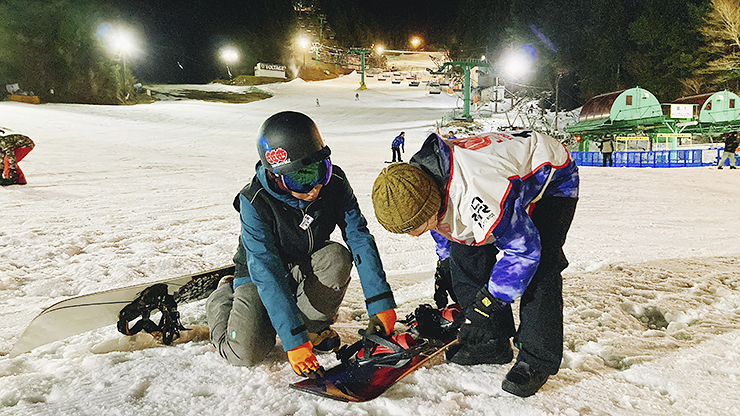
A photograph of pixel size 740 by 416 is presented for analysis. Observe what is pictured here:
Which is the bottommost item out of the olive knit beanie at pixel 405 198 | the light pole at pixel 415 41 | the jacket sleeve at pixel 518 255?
the jacket sleeve at pixel 518 255

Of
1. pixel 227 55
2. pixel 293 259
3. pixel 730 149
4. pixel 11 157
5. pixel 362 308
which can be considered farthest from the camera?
pixel 227 55

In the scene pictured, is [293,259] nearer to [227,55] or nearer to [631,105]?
[631,105]

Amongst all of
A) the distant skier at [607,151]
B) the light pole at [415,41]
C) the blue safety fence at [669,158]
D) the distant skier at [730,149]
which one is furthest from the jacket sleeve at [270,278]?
the light pole at [415,41]

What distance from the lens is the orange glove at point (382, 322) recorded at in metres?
2.44

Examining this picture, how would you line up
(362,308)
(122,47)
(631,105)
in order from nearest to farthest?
(362,308) → (631,105) → (122,47)

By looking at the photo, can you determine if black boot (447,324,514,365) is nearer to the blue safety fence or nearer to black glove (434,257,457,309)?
black glove (434,257,457,309)

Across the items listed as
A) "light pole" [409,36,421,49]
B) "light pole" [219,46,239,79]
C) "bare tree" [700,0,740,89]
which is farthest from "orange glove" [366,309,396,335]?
"light pole" [409,36,421,49]

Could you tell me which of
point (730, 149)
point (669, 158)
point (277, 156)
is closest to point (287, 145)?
point (277, 156)

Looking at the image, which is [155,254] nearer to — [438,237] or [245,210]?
[245,210]

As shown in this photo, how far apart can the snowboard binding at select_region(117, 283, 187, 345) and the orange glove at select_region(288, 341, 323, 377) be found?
98 cm

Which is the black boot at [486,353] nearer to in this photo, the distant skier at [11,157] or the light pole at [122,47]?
the distant skier at [11,157]

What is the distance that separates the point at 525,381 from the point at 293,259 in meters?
1.42

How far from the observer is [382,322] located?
245 centimetres

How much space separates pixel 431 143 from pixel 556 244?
2.63 feet
